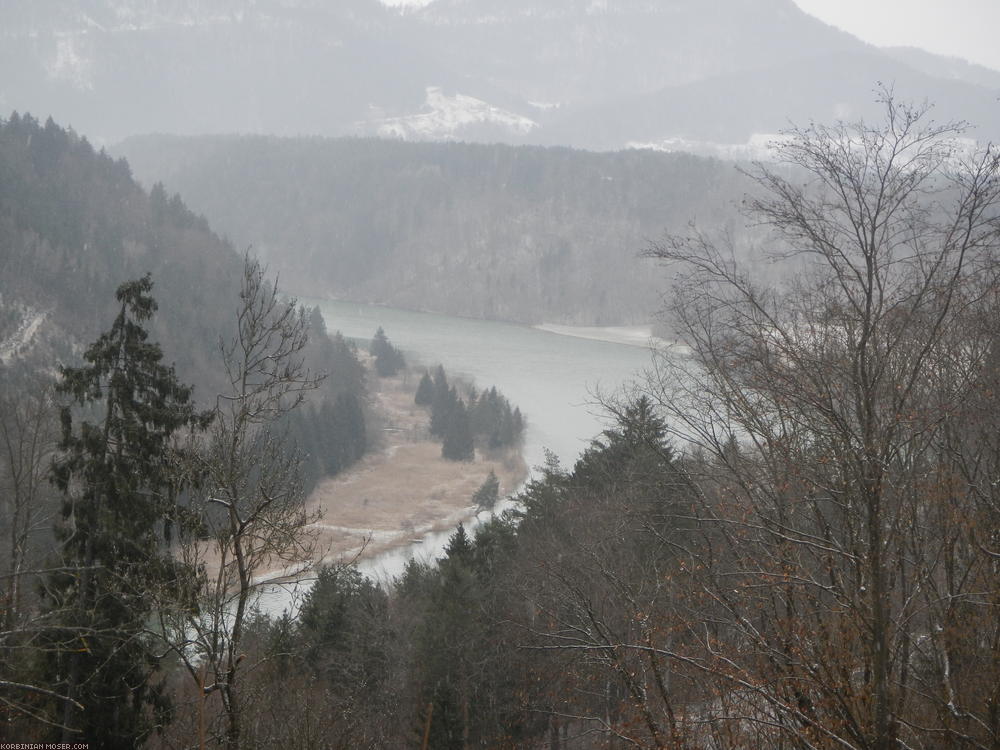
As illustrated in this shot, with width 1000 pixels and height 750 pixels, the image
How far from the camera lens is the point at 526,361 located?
3142 inches

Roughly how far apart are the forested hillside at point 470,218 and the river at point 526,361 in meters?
9.83

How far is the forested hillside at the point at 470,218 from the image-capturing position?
422 ft

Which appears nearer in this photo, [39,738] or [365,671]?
[39,738]

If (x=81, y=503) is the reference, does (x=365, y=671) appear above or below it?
below

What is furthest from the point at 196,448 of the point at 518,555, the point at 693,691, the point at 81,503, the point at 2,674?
the point at 518,555

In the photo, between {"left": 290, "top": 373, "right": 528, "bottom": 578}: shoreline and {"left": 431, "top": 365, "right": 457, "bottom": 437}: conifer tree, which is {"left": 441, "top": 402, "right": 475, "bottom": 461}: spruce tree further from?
{"left": 431, "top": 365, "right": 457, "bottom": 437}: conifer tree

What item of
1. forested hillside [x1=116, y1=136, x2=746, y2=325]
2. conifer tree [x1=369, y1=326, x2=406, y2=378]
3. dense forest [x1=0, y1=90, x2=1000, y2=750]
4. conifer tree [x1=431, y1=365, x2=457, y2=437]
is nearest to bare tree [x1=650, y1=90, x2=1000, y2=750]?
dense forest [x1=0, y1=90, x2=1000, y2=750]

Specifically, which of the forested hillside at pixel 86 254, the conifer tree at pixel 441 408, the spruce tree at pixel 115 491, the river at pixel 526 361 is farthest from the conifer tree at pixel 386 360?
the spruce tree at pixel 115 491

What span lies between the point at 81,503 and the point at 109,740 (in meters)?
2.43

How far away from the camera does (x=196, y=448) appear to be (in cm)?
707

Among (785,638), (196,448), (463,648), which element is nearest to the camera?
(785,638)

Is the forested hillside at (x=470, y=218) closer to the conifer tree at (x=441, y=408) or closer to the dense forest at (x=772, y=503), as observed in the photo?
the conifer tree at (x=441, y=408)

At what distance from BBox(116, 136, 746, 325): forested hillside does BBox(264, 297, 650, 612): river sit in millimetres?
9832

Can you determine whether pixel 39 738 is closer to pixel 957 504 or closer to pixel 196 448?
pixel 196 448
